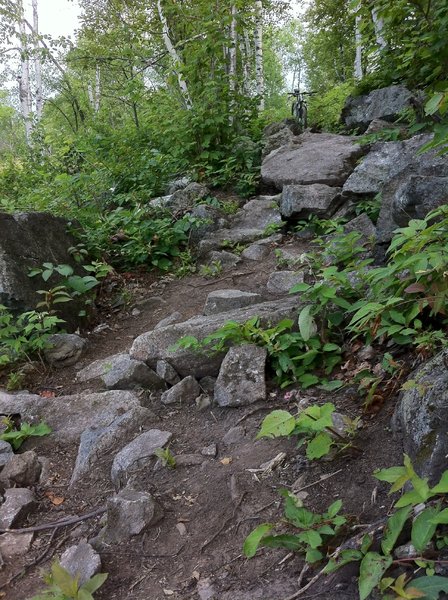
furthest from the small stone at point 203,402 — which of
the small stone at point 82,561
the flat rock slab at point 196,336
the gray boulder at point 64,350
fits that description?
the gray boulder at point 64,350

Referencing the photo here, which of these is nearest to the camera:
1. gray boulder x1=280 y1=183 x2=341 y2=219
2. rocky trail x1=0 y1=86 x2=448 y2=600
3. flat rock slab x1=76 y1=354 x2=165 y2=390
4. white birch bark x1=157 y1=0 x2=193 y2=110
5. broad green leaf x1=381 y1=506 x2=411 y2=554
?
broad green leaf x1=381 y1=506 x2=411 y2=554

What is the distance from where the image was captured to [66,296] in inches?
211

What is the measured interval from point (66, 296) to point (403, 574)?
4.54 meters

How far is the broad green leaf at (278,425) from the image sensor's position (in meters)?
2.03

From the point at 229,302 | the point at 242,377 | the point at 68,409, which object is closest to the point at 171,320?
the point at 229,302

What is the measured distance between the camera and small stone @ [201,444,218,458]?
2967 mm

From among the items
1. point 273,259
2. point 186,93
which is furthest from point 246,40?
point 273,259

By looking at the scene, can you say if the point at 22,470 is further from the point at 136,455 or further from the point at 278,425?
the point at 278,425

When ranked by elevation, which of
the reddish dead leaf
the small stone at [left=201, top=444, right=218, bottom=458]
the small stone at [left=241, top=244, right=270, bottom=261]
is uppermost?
the small stone at [left=241, top=244, right=270, bottom=261]

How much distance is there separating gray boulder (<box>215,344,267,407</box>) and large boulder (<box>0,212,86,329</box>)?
97.6 inches

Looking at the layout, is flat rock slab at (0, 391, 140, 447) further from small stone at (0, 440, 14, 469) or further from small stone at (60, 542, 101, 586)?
small stone at (60, 542, 101, 586)

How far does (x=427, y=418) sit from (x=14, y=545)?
228cm

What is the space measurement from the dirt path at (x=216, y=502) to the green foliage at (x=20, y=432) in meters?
0.12

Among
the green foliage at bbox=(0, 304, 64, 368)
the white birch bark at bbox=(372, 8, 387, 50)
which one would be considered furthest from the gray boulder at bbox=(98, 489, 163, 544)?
the white birch bark at bbox=(372, 8, 387, 50)
